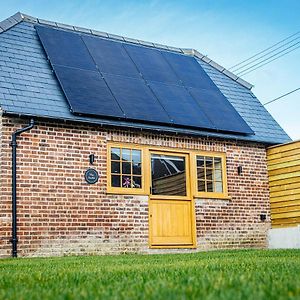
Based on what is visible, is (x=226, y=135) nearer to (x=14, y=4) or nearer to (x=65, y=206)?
(x=65, y=206)

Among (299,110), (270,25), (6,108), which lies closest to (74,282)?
(6,108)

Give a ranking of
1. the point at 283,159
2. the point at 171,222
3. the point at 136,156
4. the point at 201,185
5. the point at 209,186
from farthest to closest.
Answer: the point at 283,159 < the point at 209,186 < the point at 201,185 < the point at 171,222 < the point at 136,156

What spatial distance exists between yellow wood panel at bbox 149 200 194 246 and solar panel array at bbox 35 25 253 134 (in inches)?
65.4

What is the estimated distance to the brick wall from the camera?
919 cm

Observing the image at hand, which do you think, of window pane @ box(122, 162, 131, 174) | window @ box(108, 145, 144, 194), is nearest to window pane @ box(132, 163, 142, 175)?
window @ box(108, 145, 144, 194)

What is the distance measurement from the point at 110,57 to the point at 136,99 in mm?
1681

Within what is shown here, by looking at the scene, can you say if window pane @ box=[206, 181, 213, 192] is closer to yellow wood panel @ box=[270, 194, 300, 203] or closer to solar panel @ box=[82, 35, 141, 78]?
yellow wood panel @ box=[270, 194, 300, 203]

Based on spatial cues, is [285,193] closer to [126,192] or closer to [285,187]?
[285,187]

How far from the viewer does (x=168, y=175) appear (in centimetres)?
1088

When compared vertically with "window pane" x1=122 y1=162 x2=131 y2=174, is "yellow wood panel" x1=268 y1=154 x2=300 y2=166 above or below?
above

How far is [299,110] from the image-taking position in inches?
813

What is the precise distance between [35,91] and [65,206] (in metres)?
2.23

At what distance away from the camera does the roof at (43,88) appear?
959cm

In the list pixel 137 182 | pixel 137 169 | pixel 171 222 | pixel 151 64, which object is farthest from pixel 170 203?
pixel 151 64
